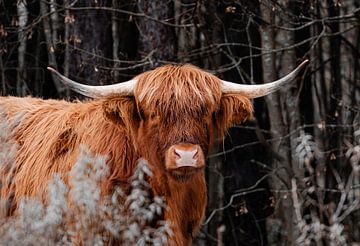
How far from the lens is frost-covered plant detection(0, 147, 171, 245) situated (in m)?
4.46

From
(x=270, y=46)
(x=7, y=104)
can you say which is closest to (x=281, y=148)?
(x=270, y=46)

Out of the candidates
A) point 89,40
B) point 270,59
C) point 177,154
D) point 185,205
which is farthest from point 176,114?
point 89,40

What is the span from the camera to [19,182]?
611cm

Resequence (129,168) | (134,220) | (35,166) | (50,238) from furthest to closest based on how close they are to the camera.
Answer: (35,166) < (129,168) < (134,220) < (50,238)

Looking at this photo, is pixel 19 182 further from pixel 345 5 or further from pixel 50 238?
pixel 345 5

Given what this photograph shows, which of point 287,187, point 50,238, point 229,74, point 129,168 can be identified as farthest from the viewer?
point 229,74

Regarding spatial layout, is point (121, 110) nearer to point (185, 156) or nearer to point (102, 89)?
point (102, 89)

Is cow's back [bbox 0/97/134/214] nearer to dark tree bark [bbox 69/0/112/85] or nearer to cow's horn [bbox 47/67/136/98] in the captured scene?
cow's horn [bbox 47/67/136/98]

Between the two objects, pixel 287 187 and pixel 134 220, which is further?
pixel 287 187

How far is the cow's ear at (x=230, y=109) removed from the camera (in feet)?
19.0

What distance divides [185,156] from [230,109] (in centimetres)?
77

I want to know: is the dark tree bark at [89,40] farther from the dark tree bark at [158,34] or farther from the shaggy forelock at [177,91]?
the shaggy forelock at [177,91]

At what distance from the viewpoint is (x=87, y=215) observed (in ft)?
16.1

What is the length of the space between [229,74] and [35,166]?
5.54m
